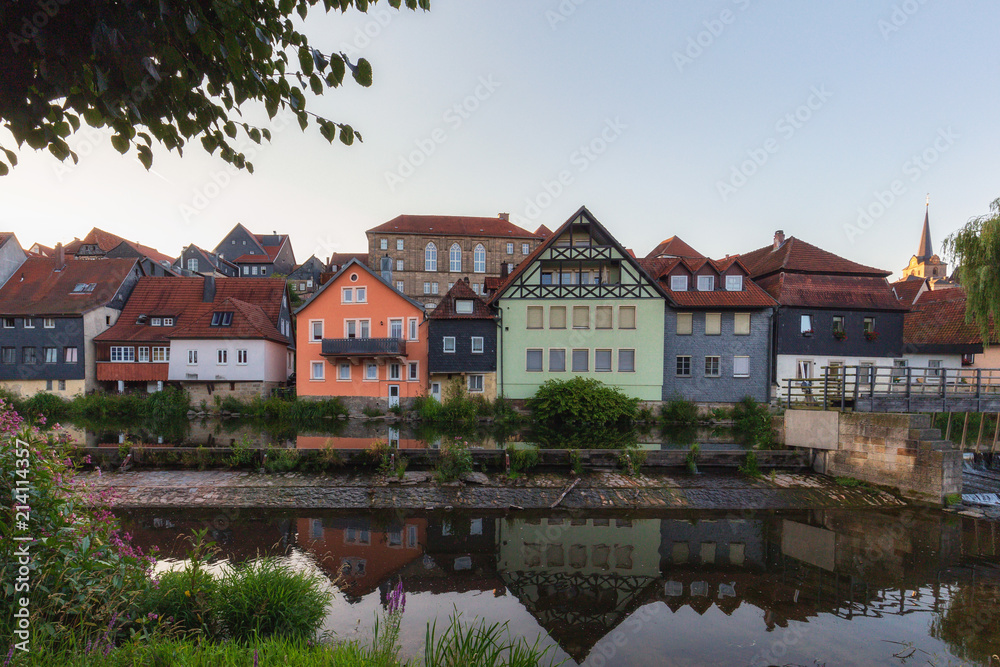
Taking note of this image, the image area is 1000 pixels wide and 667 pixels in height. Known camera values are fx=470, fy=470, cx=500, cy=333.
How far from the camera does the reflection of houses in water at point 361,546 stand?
7.62 meters

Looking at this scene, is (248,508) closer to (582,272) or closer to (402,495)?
(402,495)

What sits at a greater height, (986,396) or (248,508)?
(986,396)

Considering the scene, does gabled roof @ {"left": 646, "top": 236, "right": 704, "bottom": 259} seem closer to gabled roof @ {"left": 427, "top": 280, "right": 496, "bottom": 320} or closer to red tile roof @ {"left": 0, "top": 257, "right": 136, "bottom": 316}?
gabled roof @ {"left": 427, "top": 280, "right": 496, "bottom": 320}

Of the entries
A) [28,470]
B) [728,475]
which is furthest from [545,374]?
[28,470]

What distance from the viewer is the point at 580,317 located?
2920cm

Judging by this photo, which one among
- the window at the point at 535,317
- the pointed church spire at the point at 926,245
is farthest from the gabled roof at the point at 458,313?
the pointed church spire at the point at 926,245

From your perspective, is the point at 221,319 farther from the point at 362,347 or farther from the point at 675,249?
the point at 675,249

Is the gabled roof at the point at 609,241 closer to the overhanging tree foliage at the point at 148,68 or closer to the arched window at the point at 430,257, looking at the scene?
the overhanging tree foliage at the point at 148,68

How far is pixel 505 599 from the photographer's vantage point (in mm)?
7117

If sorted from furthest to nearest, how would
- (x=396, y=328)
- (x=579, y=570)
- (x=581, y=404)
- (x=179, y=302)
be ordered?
1. (x=179, y=302)
2. (x=396, y=328)
3. (x=581, y=404)
4. (x=579, y=570)

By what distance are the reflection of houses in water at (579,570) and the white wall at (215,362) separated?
26.7 m

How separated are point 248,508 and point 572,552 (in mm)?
7557

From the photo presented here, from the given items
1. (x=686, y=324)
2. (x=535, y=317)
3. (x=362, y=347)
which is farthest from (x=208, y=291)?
(x=686, y=324)

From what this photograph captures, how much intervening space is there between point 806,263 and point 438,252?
37939 mm
